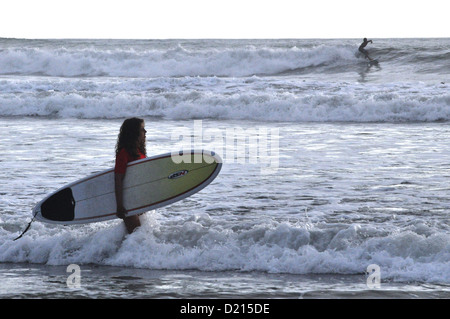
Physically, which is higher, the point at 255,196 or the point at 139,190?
the point at 139,190

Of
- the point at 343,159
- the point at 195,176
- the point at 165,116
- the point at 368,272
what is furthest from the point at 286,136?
the point at 368,272

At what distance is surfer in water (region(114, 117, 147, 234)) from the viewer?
5.77 m

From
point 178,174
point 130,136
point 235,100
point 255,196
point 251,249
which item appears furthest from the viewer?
point 235,100

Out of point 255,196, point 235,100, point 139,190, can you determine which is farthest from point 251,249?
point 235,100

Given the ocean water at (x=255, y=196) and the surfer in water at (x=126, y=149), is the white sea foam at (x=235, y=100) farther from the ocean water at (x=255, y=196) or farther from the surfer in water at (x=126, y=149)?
the surfer in water at (x=126, y=149)

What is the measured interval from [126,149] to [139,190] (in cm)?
42

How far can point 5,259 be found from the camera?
5883 millimetres

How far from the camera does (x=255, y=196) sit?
7.80m

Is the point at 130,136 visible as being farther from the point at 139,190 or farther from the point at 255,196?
the point at 255,196

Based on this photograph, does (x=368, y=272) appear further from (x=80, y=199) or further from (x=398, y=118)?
(x=398, y=118)

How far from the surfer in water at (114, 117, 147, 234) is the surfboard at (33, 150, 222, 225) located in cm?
11

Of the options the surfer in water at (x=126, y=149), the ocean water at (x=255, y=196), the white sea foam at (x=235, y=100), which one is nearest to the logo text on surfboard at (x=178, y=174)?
the surfer in water at (x=126, y=149)

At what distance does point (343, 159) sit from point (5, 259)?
5.57 meters

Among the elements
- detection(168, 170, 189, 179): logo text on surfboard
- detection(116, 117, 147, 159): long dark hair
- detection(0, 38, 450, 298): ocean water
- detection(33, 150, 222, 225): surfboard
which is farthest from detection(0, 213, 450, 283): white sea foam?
detection(116, 117, 147, 159): long dark hair
